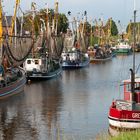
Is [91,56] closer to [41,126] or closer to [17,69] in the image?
[17,69]

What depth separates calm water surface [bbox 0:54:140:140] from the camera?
1479 inches

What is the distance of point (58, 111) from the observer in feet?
158

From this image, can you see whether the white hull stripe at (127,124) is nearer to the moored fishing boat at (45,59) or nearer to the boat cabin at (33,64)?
the moored fishing boat at (45,59)

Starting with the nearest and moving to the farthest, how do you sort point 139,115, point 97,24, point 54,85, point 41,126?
point 139,115 → point 41,126 → point 54,85 → point 97,24

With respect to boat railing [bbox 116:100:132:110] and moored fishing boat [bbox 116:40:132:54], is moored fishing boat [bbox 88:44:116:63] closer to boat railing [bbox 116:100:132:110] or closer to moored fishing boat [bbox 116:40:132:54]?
moored fishing boat [bbox 116:40:132:54]

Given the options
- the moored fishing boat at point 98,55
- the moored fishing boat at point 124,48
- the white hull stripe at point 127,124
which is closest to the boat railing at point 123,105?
the white hull stripe at point 127,124

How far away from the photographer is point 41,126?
40.2 metres

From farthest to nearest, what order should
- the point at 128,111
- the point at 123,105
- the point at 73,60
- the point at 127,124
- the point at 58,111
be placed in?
1. the point at 73,60
2. the point at 58,111
3. the point at 123,105
4. the point at 128,111
5. the point at 127,124

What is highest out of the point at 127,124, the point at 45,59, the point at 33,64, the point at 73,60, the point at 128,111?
the point at 45,59

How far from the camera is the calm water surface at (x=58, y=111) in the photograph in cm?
3756

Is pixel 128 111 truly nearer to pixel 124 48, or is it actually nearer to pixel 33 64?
pixel 33 64

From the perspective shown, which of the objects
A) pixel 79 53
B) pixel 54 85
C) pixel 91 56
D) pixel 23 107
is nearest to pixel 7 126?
pixel 23 107

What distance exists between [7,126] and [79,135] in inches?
272

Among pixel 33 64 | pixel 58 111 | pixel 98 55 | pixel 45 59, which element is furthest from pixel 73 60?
pixel 58 111
